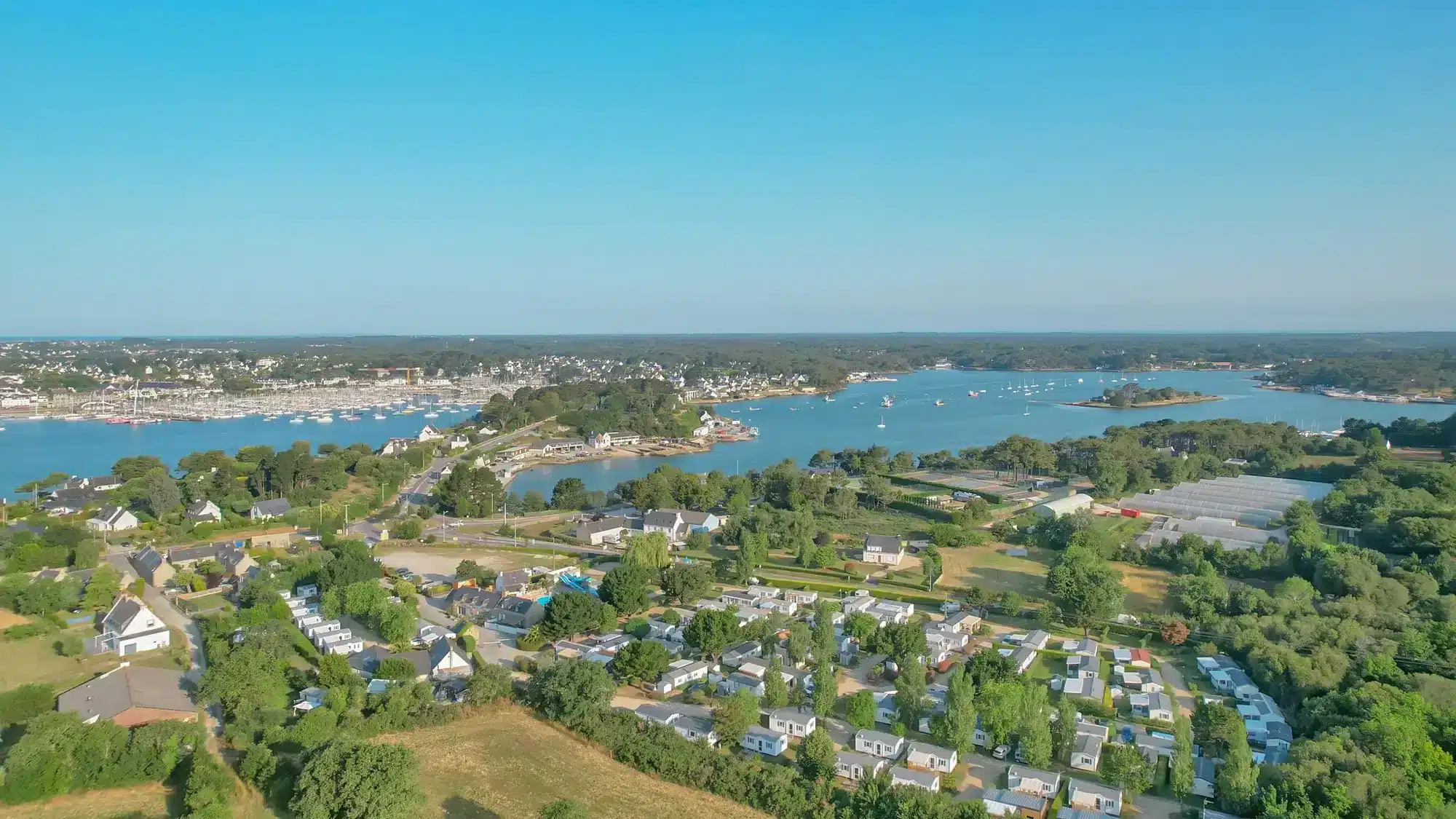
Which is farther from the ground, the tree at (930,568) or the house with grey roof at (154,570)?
the house with grey roof at (154,570)

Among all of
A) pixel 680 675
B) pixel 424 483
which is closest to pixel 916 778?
pixel 680 675

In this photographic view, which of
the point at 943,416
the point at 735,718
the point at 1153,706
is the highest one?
the point at 735,718

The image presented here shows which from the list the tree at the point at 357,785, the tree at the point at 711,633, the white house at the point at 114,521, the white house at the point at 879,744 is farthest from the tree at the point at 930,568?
the white house at the point at 114,521

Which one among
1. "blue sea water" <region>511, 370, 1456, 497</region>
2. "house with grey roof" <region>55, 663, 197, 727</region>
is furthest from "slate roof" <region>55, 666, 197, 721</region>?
"blue sea water" <region>511, 370, 1456, 497</region>

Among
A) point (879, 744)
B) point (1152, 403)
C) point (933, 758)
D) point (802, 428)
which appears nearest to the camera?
point (933, 758)

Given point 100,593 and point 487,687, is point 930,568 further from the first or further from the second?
point 100,593

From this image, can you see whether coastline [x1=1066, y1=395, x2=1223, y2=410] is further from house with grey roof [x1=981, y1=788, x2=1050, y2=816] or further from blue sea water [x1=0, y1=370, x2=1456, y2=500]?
house with grey roof [x1=981, y1=788, x2=1050, y2=816]

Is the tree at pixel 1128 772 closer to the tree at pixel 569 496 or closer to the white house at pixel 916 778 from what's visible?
the white house at pixel 916 778
